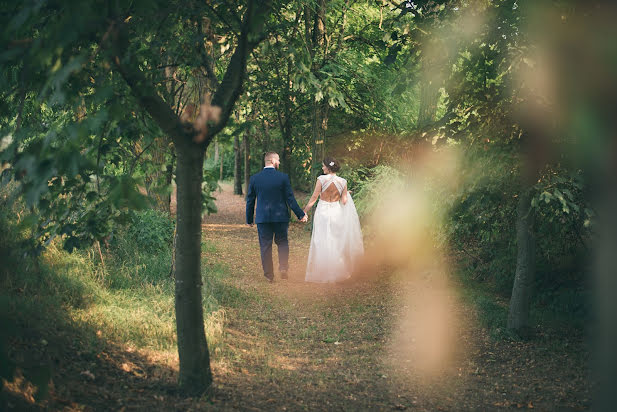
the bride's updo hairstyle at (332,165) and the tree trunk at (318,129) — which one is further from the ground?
the tree trunk at (318,129)

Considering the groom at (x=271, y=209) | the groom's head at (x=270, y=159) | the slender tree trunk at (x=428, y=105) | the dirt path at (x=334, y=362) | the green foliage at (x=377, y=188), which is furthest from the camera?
the green foliage at (x=377, y=188)

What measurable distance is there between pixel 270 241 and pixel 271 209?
587 millimetres

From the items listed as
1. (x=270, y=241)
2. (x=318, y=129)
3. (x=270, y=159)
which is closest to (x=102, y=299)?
(x=270, y=241)

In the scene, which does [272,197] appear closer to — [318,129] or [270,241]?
[270,241]

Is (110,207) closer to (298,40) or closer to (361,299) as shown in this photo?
(298,40)

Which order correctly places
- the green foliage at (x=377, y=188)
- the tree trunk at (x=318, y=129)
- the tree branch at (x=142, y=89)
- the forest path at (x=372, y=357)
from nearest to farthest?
the tree branch at (x=142, y=89), the forest path at (x=372, y=357), the green foliage at (x=377, y=188), the tree trunk at (x=318, y=129)

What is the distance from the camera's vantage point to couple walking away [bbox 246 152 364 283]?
9133mm

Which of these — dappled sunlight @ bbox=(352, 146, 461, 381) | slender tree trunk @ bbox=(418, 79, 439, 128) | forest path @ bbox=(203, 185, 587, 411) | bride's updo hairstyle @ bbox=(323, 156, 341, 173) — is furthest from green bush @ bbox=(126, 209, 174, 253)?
slender tree trunk @ bbox=(418, 79, 439, 128)

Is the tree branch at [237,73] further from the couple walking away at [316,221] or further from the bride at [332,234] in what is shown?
the bride at [332,234]

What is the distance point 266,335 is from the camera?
20.6ft

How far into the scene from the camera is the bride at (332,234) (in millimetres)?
9523

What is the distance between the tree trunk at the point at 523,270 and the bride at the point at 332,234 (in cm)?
389

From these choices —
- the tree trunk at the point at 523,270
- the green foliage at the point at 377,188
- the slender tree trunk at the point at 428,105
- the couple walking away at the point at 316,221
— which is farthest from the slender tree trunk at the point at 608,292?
the green foliage at the point at 377,188

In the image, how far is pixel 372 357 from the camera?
5.78m
